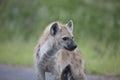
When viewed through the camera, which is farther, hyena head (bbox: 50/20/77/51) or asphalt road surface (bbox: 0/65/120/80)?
asphalt road surface (bbox: 0/65/120/80)

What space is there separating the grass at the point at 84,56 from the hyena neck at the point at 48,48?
3979mm

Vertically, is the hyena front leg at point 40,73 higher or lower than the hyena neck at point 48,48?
lower

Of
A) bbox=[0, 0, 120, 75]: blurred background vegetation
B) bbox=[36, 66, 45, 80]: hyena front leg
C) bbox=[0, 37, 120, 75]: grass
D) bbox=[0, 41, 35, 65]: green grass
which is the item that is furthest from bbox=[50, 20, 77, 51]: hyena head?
bbox=[0, 0, 120, 75]: blurred background vegetation

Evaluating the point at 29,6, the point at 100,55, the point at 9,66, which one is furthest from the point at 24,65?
the point at 29,6

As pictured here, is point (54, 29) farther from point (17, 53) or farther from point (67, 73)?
point (17, 53)

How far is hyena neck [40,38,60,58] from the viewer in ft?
30.1

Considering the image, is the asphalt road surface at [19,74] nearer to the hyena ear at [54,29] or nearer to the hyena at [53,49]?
the hyena at [53,49]

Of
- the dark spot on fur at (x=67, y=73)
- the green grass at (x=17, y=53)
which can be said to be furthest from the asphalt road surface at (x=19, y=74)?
the dark spot on fur at (x=67, y=73)

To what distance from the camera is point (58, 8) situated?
17375 mm

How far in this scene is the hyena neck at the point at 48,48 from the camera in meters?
9.17

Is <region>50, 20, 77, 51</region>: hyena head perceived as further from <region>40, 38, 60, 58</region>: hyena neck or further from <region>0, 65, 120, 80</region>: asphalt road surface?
<region>0, 65, 120, 80</region>: asphalt road surface

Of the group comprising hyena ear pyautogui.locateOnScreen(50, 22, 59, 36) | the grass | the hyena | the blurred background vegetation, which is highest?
the blurred background vegetation

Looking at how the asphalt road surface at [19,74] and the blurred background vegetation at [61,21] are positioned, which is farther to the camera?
the blurred background vegetation at [61,21]

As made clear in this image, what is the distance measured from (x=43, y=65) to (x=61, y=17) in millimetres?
7533
